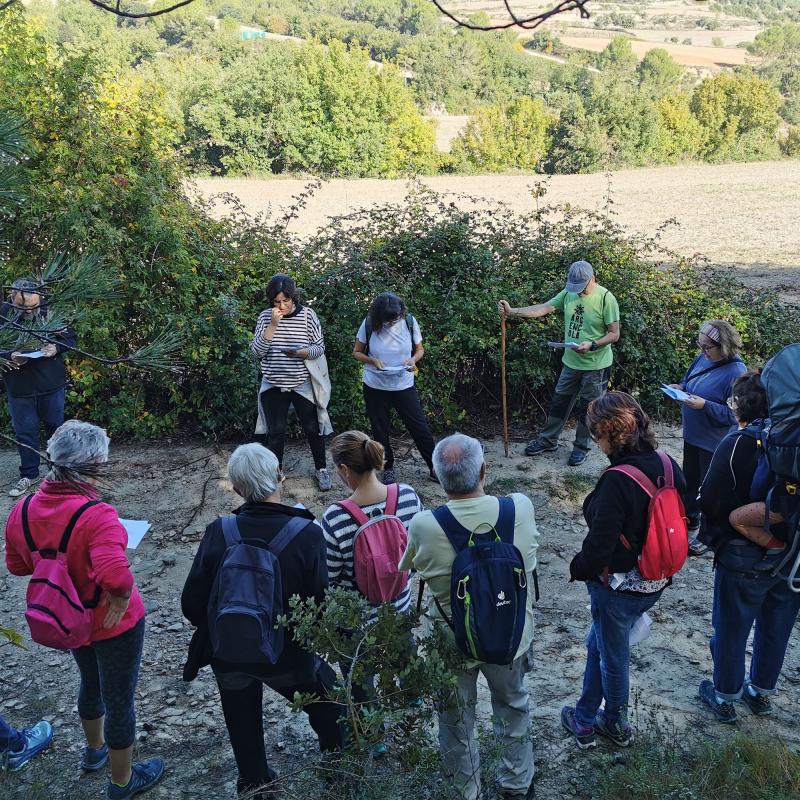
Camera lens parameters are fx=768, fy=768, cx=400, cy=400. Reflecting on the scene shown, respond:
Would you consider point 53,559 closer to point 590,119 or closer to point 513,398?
point 513,398

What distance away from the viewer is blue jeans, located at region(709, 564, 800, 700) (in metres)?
3.48

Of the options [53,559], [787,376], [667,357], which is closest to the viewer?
[53,559]

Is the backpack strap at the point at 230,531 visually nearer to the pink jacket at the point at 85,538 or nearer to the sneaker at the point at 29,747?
the pink jacket at the point at 85,538

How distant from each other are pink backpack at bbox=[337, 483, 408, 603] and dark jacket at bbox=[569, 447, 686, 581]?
0.75 metres

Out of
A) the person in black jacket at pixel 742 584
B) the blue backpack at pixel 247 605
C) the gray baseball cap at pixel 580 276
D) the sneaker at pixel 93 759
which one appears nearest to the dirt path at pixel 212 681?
the sneaker at pixel 93 759

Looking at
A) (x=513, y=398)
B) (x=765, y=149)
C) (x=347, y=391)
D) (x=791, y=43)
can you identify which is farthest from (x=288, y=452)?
(x=791, y=43)

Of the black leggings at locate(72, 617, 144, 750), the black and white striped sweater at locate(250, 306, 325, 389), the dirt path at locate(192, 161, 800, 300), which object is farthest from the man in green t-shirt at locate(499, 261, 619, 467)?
the dirt path at locate(192, 161, 800, 300)

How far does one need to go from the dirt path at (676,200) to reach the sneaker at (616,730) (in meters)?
10.2

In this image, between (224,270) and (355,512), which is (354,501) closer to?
(355,512)

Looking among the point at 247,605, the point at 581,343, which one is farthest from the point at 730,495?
the point at 581,343

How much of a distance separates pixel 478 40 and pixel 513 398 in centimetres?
5832

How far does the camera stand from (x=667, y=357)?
24.8ft

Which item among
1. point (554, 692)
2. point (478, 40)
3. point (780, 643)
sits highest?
point (478, 40)

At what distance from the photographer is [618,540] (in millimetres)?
3107
